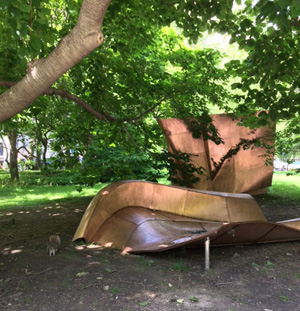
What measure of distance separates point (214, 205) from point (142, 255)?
1.99 m

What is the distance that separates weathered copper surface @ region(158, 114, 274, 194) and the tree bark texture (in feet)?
26.7

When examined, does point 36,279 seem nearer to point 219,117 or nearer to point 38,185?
point 219,117

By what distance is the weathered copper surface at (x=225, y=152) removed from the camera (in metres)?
11.3

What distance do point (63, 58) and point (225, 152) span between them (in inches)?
389

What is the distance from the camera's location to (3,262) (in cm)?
522

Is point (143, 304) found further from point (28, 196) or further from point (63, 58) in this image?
point (28, 196)

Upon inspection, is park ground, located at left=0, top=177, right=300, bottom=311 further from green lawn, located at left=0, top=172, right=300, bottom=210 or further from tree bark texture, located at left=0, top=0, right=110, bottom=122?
green lawn, located at left=0, top=172, right=300, bottom=210

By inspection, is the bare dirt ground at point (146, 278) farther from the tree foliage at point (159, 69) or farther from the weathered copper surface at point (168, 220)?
the tree foliage at point (159, 69)

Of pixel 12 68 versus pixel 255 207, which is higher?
pixel 12 68

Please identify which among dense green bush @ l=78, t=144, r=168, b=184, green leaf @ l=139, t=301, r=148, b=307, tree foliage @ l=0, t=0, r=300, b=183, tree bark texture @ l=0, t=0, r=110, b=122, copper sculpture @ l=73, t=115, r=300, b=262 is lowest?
green leaf @ l=139, t=301, r=148, b=307

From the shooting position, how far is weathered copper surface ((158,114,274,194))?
11328mm

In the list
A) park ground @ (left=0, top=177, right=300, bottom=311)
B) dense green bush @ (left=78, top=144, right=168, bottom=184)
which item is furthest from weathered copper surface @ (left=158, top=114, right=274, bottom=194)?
park ground @ (left=0, top=177, right=300, bottom=311)

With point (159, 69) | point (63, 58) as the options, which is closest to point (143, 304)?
point (63, 58)

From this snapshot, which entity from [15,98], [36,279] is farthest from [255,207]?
[15,98]
